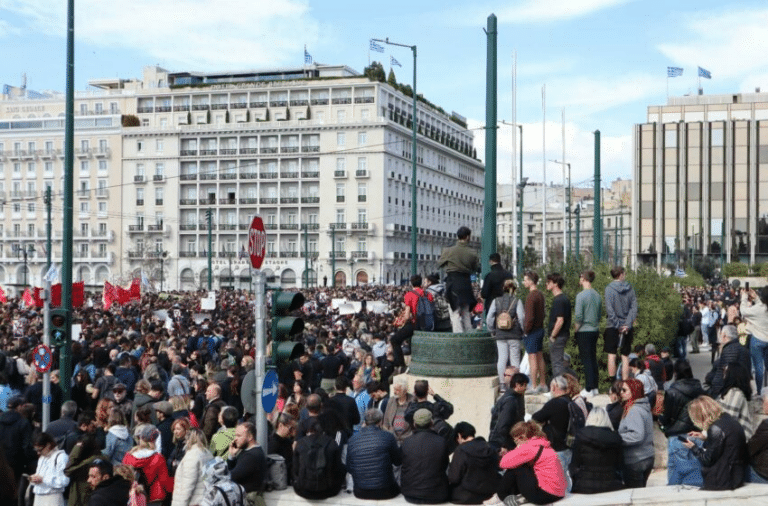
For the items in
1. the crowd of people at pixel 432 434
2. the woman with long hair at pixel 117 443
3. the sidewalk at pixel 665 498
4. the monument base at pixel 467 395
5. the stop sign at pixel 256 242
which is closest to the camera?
the sidewalk at pixel 665 498

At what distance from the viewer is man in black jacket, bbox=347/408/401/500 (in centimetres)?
896

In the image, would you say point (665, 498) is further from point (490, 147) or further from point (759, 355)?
Answer: point (490, 147)

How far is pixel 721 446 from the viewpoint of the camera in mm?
8195

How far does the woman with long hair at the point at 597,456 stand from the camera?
858 centimetres

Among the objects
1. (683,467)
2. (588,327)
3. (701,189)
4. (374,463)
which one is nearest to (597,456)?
(683,467)

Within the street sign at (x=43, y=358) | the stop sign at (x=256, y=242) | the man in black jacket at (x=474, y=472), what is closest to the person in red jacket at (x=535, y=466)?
the man in black jacket at (x=474, y=472)

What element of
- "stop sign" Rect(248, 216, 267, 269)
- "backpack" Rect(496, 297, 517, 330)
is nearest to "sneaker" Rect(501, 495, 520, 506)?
"stop sign" Rect(248, 216, 267, 269)

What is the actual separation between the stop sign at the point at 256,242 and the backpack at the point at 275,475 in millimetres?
1905

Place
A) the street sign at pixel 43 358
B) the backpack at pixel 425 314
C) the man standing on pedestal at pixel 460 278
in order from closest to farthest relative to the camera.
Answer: the street sign at pixel 43 358, the man standing on pedestal at pixel 460 278, the backpack at pixel 425 314

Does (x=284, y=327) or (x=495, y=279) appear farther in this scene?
(x=495, y=279)

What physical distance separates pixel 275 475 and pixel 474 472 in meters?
1.93

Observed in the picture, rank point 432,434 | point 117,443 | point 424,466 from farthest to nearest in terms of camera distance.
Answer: point 117,443, point 432,434, point 424,466

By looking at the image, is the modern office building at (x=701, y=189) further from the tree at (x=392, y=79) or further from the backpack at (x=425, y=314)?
the backpack at (x=425, y=314)

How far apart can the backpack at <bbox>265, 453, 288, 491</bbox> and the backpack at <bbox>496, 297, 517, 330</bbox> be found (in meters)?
4.31
